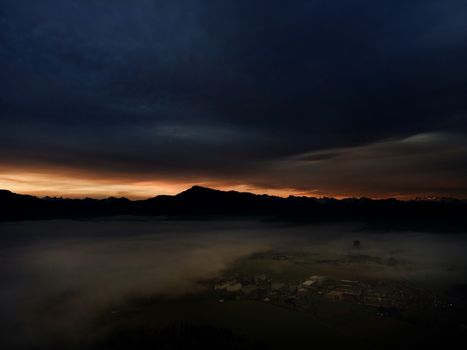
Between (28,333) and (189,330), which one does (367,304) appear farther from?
(28,333)

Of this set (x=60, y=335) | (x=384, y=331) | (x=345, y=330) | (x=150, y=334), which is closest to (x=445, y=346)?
(x=384, y=331)

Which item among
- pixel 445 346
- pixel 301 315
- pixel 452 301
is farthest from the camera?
pixel 452 301

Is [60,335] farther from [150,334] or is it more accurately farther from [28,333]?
[150,334]

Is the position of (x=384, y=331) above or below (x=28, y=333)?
above

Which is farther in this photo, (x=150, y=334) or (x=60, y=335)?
(x=60, y=335)

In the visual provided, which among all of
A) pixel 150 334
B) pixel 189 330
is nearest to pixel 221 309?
pixel 189 330

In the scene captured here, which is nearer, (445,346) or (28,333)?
(445,346)

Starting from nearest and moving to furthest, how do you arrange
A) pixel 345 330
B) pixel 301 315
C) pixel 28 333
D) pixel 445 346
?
1. pixel 445 346
2. pixel 345 330
3. pixel 301 315
4. pixel 28 333

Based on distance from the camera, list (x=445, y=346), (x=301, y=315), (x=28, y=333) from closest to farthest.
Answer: (x=445, y=346)
(x=301, y=315)
(x=28, y=333)

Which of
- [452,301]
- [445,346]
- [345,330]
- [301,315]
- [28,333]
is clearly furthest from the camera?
[452,301]
